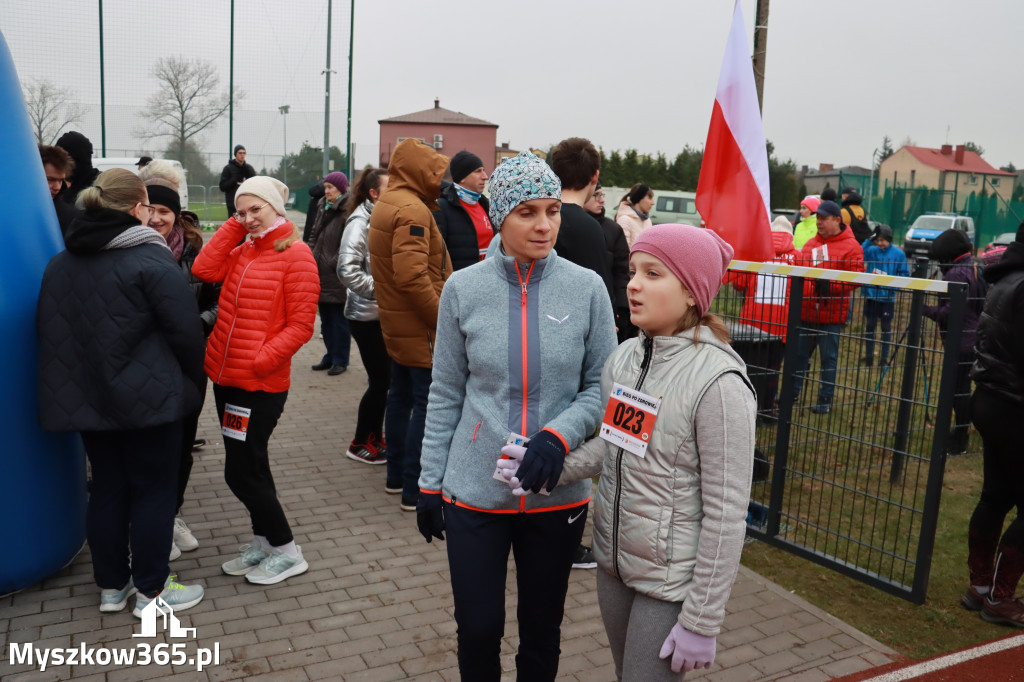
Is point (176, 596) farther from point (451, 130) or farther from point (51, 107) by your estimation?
point (451, 130)

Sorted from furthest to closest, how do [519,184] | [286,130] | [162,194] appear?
[286,130], [162,194], [519,184]

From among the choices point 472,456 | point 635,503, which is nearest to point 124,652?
point 472,456

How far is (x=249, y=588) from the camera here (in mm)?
4207

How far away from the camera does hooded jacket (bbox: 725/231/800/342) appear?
16.9 ft

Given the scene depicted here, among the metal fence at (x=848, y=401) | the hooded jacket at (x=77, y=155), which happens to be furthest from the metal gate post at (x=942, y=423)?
the hooded jacket at (x=77, y=155)

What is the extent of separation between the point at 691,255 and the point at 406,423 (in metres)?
3.47

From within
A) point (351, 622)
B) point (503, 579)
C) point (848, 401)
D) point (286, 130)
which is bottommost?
point (351, 622)

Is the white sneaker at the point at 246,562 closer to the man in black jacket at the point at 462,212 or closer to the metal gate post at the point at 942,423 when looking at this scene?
the man in black jacket at the point at 462,212

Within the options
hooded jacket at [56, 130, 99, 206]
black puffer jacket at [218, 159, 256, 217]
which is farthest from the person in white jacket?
black puffer jacket at [218, 159, 256, 217]

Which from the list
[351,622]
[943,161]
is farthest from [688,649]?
[943,161]

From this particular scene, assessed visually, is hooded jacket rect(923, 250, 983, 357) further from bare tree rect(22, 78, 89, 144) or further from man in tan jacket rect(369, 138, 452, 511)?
bare tree rect(22, 78, 89, 144)

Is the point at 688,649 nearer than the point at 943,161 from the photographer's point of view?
Yes

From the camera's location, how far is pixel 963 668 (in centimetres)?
373

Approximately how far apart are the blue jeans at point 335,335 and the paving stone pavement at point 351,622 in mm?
4041
